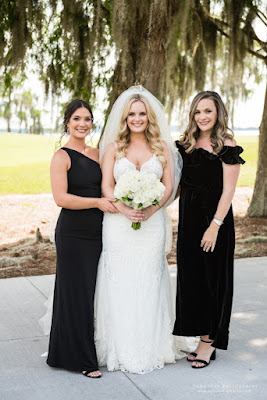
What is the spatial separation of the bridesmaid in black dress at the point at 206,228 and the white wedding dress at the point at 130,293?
17 centimetres

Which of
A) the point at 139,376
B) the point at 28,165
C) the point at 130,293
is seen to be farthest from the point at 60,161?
the point at 28,165

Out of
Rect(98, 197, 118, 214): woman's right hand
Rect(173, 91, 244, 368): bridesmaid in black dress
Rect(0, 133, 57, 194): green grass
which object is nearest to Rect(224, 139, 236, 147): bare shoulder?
Rect(173, 91, 244, 368): bridesmaid in black dress

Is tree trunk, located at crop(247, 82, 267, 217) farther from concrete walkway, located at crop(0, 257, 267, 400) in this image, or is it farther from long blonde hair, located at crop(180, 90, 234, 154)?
long blonde hair, located at crop(180, 90, 234, 154)

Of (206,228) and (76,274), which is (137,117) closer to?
(206,228)

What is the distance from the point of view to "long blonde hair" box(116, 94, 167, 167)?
3785 millimetres

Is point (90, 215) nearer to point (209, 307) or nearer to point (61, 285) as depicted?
point (61, 285)

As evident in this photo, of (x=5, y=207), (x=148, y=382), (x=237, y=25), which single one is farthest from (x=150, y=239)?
(x=5, y=207)

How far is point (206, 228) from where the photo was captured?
12.4ft

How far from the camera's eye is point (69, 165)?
372cm

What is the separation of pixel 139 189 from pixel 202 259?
2.34ft

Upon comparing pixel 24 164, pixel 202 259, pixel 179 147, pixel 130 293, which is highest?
pixel 179 147

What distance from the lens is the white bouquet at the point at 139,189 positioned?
348 centimetres

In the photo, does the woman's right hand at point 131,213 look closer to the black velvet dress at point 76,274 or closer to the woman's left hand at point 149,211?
the woman's left hand at point 149,211

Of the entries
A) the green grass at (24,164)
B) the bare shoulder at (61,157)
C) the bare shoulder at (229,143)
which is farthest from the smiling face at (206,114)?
the green grass at (24,164)
